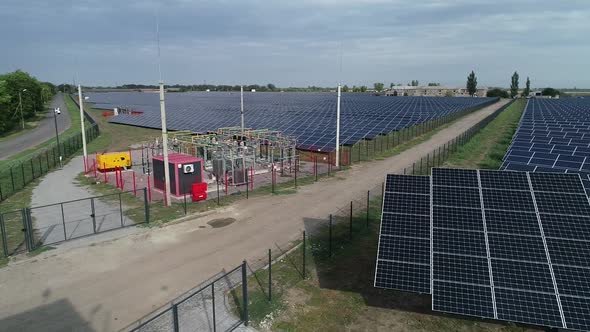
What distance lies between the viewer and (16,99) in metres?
79.1

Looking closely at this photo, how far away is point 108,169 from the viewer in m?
33.1

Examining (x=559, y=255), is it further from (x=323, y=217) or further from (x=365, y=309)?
(x=323, y=217)

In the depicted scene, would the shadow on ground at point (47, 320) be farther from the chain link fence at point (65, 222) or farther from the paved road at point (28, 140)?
the paved road at point (28, 140)

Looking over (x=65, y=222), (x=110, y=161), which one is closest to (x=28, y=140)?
(x=110, y=161)

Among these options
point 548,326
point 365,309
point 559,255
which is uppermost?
point 559,255

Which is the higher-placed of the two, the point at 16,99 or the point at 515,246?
the point at 16,99

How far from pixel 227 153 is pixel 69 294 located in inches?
715

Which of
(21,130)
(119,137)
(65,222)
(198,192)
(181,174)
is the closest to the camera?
(65,222)

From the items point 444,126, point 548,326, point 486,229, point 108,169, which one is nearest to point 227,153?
point 108,169

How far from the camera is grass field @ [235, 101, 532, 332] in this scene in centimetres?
1169

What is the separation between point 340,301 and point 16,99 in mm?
89195

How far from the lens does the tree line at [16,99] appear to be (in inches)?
2625

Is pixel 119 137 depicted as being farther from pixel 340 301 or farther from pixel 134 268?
pixel 340 301

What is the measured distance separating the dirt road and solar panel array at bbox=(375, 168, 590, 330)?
25.3 feet
